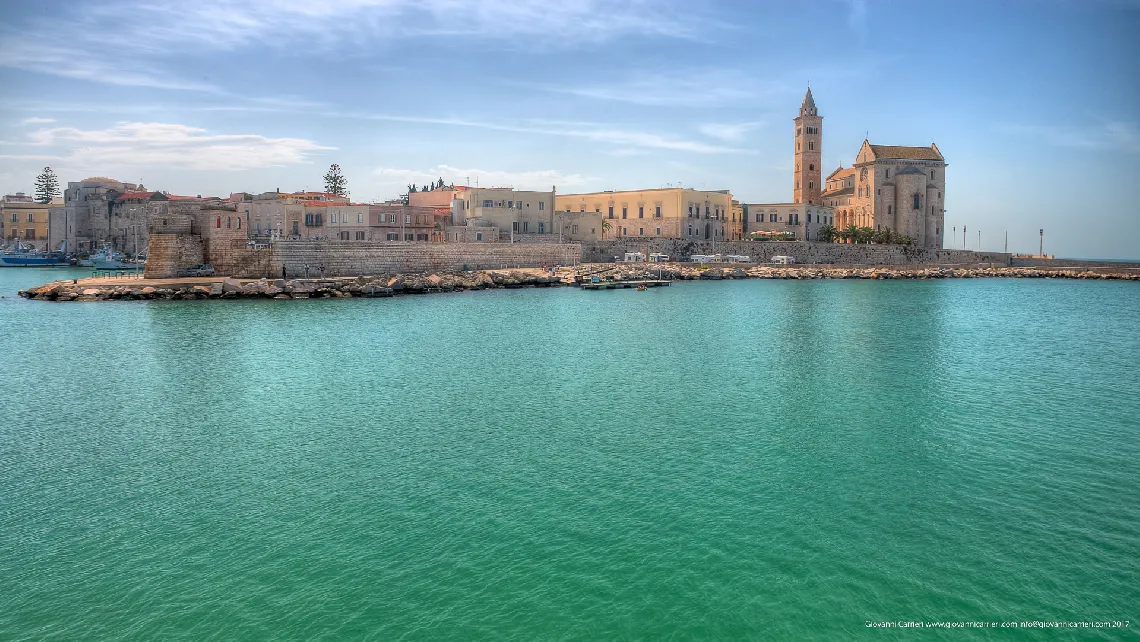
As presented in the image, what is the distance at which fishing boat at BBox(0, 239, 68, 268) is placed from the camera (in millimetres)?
65625

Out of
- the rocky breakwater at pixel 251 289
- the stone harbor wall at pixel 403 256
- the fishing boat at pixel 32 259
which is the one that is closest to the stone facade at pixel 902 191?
the stone harbor wall at pixel 403 256

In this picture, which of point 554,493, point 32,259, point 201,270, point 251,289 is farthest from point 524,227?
point 554,493

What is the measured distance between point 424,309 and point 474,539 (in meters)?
26.2

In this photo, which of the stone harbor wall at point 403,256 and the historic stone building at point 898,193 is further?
the historic stone building at point 898,193

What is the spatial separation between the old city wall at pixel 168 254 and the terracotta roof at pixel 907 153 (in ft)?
205

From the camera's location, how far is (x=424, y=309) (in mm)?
34500

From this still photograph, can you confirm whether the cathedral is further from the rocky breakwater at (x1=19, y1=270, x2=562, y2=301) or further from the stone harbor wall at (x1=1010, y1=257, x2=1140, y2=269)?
the rocky breakwater at (x1=19, y1=270, x2=562, y2=301)

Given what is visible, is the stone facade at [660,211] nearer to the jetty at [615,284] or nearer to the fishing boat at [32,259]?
the jetty at [615,284]

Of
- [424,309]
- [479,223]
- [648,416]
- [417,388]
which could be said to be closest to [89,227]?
[479,223]

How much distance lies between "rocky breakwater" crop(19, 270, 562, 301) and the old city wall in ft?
4.84

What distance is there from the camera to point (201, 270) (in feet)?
135

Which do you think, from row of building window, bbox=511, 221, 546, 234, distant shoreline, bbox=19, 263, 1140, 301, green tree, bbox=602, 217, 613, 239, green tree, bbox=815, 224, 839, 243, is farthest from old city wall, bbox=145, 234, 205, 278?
green tree, bbox=815, 224, 839, 243

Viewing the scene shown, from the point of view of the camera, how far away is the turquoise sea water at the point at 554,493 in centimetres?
759

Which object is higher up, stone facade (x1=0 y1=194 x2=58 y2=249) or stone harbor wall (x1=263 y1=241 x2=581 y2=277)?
stone facade (x1=0 y1=194 x2=58 y2=249)
